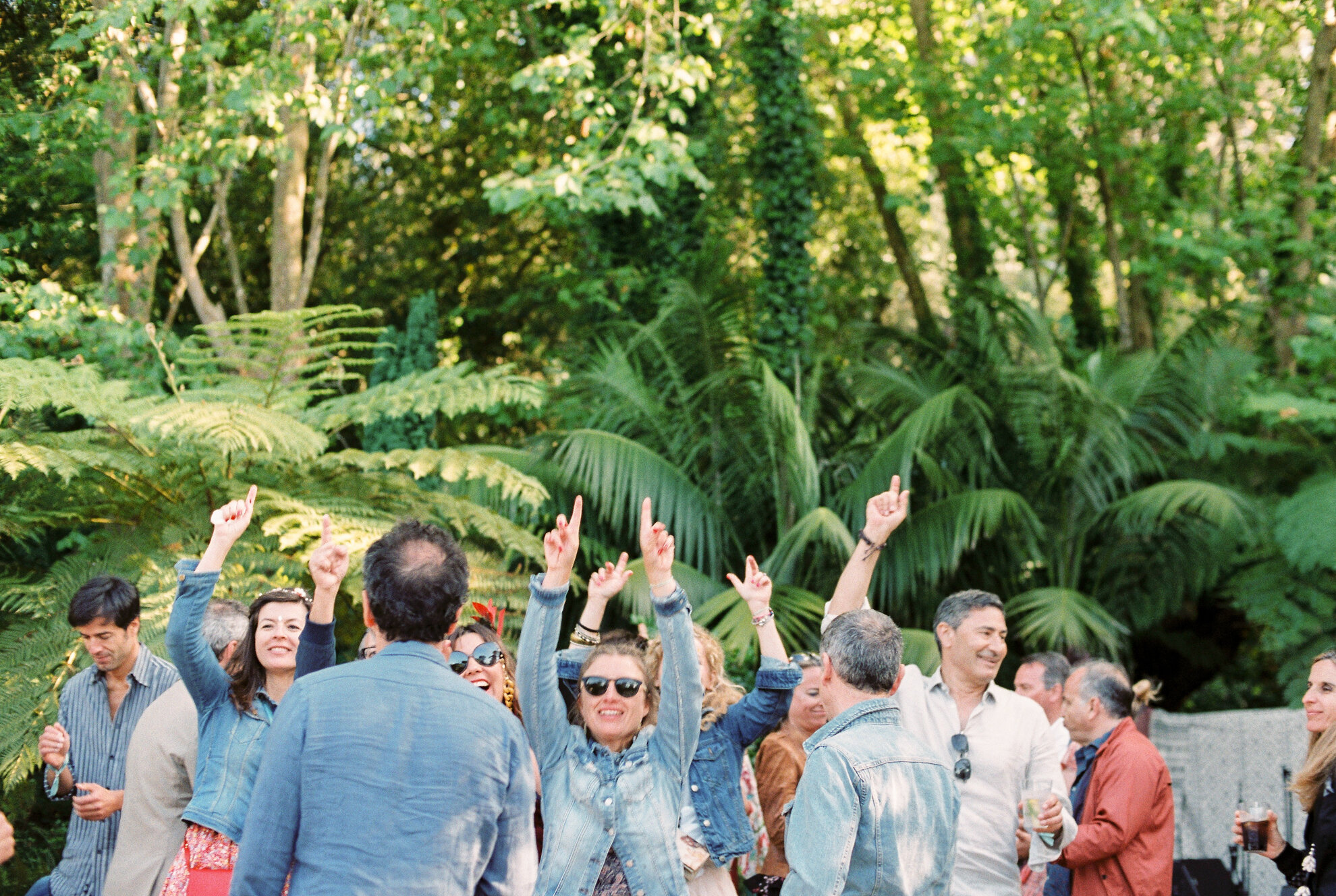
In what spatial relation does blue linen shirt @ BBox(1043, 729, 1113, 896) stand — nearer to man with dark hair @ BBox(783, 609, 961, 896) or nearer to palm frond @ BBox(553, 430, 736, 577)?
man with dark hair @ BBox(783, 609, 961, 896)

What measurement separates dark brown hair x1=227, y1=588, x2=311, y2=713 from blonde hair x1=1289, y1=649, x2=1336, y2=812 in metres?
3.36

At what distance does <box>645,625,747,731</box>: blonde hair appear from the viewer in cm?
360

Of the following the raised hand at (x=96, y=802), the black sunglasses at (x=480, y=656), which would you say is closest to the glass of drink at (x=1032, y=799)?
the black sunglasses at (x=480, y=656)

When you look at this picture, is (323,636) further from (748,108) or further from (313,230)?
(748,108)

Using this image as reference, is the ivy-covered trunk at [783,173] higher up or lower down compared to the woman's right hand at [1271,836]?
higher up

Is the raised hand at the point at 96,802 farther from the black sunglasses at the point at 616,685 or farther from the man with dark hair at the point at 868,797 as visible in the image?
the man with dark hair at the point at 868,797

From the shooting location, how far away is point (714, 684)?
12.2 feet

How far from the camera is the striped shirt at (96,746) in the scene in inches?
158

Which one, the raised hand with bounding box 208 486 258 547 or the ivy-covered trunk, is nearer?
the raised hand with bounding box 208 486 258 547

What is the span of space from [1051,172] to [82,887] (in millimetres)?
10467

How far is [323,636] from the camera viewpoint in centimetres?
318

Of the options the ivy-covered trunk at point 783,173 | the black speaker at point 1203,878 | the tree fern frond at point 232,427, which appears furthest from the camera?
the ivy-covered trunk at point 783,173

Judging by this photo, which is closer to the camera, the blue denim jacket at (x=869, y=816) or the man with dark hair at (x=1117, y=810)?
the blue denim jacket at (x=869, y=816)

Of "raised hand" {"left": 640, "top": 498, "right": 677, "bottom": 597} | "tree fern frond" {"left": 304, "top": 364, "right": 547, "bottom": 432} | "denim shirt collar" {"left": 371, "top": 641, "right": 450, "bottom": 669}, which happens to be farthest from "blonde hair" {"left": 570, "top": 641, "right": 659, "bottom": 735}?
"tree fern frond" {"left": 304, "top": 364, "right": 547, "bottom": 432}
